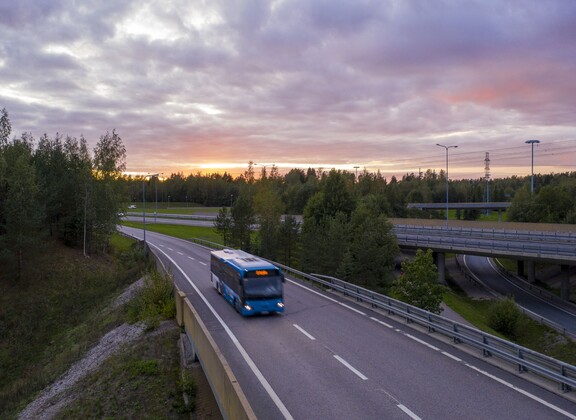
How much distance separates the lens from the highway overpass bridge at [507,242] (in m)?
47.4

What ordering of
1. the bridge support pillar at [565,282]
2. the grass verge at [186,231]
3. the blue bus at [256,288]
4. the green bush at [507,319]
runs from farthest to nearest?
the grass verge at [186,231] < the bridge support pillar at [565,282] < the green bush at [507,319] < the blue bus at [256,288]

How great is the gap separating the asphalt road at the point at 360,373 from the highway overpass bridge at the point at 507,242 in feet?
110

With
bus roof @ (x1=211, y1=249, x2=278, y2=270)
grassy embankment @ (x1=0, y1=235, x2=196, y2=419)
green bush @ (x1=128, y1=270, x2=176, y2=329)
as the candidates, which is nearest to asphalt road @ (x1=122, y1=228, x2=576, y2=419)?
bus roof @ (x1=211, y1=249, x2=278, y2=270)

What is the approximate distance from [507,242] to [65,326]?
152ft

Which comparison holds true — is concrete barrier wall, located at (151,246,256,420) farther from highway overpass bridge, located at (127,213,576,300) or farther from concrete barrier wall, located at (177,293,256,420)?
highway overpass bridge, located at (127,213,576,300)

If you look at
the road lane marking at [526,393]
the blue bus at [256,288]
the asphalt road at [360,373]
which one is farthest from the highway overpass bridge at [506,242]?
the road lane marking at [526,393]

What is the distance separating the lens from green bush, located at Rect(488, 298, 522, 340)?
3603 cm

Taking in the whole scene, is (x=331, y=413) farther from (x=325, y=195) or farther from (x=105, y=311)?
(x=325, y=195)

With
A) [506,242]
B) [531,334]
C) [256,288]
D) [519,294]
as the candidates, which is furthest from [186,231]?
[256,288]

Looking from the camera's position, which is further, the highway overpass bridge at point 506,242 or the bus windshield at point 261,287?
the highway overpass bridge at point 506,242

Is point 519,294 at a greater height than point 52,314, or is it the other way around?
point 52,314

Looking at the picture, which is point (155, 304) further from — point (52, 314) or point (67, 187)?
point (67, 187)

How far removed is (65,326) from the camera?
116ft

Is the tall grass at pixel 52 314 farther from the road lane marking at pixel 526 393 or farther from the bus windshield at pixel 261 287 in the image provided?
the road lane marking at pixel 526 393
